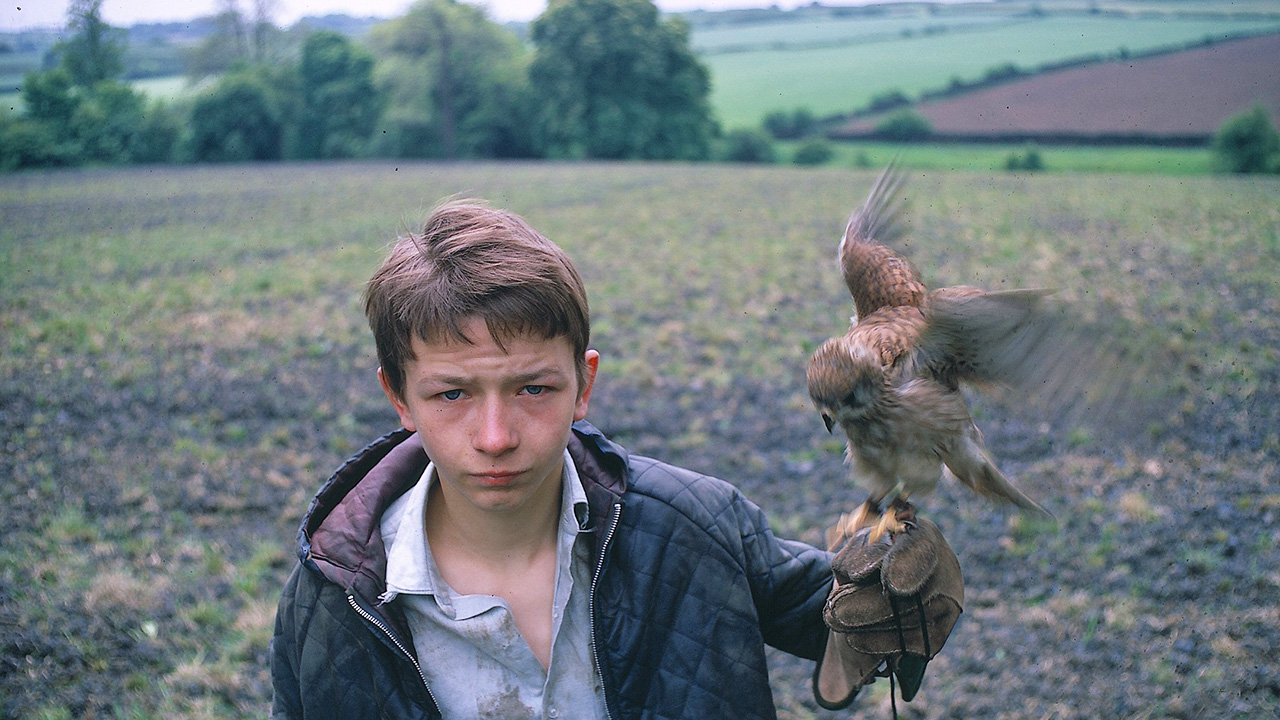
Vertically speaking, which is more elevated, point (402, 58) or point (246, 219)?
point (402, 58)

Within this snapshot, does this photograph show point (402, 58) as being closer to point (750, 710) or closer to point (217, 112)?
point (217, 112)

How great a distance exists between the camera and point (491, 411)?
1.71 meters

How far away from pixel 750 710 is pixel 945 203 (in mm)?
18428

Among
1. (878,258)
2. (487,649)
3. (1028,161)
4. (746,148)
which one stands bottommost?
(746,148)

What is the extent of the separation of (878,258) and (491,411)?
138cm

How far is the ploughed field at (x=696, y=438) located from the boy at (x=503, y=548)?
1.53 ft

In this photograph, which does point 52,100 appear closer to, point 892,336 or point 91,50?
point 91,50

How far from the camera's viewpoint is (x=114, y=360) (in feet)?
27.3

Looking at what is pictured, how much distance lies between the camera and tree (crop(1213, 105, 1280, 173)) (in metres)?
9.86

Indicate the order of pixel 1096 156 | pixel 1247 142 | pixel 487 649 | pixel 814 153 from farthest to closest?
pixel 814 153 < pixel 1096 156 < pixel 1247 142 < pixel 487 649

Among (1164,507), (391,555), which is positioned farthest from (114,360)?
(1164,507)

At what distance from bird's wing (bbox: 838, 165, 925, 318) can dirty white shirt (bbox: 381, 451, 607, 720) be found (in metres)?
1.20

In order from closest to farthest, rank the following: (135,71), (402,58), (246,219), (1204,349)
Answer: (135,71) → (1204,349) → (246,219) → (402,58)

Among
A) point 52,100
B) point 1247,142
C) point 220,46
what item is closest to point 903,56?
point 1247,142
